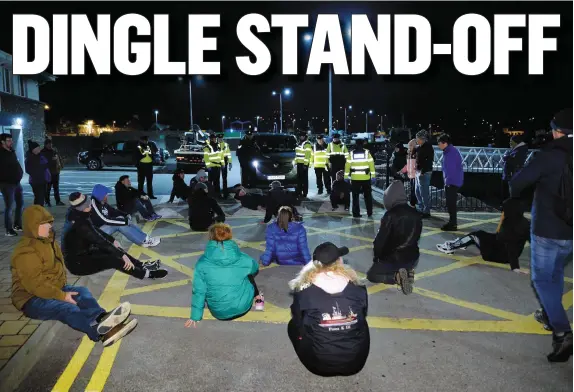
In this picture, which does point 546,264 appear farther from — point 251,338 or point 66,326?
point 66,326

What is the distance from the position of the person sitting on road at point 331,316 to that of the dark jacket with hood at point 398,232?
2420mm

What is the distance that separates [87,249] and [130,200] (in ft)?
13.4

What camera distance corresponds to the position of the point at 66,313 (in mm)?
4543

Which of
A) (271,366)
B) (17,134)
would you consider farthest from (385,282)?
(17,134)

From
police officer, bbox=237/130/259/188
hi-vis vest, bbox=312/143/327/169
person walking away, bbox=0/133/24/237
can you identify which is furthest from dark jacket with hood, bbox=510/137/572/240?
police officer, bbox=237/130/259/188

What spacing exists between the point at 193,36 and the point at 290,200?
5.14m

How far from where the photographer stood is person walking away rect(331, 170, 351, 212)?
12.0 metres

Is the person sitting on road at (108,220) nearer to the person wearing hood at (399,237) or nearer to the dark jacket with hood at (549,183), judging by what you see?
the person wearing hood at (399,237)

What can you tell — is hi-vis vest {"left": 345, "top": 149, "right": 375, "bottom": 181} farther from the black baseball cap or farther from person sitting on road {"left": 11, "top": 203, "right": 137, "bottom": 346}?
the black baseball cap

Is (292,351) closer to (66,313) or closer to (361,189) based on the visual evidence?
(66,313)

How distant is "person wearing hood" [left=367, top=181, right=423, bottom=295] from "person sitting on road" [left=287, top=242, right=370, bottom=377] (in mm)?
2401

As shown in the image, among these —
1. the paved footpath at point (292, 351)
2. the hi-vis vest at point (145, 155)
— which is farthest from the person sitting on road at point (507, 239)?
the hi-vis vest at point (145, 155)

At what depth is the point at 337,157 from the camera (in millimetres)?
14227

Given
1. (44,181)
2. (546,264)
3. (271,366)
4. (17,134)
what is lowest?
(271,366)
